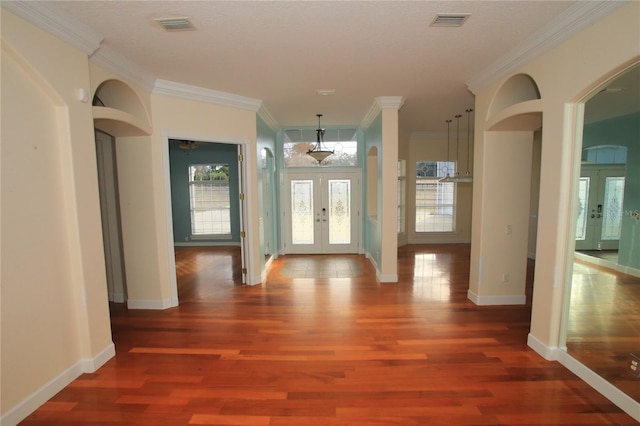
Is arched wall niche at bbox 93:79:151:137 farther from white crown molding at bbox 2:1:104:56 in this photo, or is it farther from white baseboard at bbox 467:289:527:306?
white baseboard at bbox 467:289:527:306

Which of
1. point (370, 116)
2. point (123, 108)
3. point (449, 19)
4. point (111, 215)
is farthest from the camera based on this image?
point (370, 116)

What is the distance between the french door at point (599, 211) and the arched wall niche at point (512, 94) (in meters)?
1.28

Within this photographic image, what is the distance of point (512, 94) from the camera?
373cm

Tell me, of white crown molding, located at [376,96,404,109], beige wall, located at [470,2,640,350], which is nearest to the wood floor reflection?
beige wall, located at [470,2,640,350]

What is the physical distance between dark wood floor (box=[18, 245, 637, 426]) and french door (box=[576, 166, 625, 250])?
1.18m

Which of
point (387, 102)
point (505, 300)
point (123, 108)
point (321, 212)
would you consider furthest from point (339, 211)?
point (123, 108)

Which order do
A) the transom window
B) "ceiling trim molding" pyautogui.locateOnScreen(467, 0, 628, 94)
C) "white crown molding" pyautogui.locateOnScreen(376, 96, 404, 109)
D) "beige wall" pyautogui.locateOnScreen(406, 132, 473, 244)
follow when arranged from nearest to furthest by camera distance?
1. "ceiling trim molding" pyautogui.locateOnScreen(467, 0, 628, 94)
2. "white crown molding" pyautogui.locateOnScreen(376, 96, 404, 109)
3. the transom window
4. "beige wall" pyautogui.locateOnScreen(406, 132, 473, 244)

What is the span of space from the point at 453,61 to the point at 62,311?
4424 millimetres

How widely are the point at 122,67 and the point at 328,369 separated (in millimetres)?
3653

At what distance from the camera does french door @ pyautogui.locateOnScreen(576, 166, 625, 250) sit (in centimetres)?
273

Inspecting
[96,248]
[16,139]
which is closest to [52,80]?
[16,139]

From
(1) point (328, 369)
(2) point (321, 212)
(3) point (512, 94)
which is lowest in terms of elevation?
(1) point (328, 369)

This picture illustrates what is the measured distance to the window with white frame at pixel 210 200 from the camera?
8.66m

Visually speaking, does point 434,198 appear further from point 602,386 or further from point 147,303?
point 147,303
